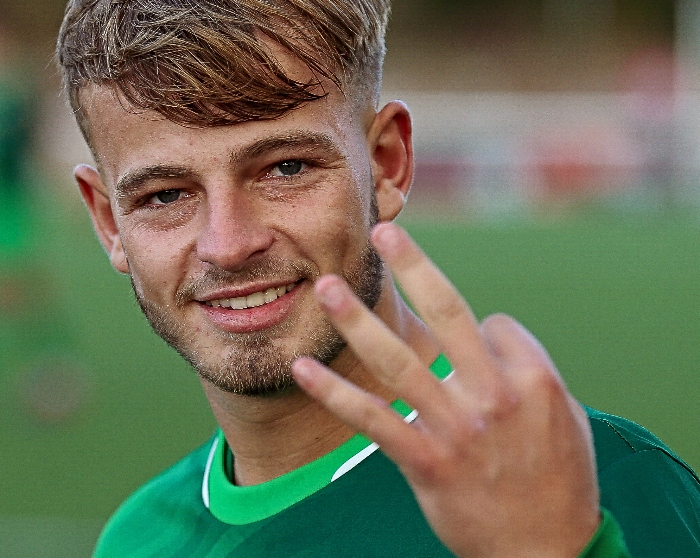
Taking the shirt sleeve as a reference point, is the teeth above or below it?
above

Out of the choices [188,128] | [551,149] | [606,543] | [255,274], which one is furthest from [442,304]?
[551,149]

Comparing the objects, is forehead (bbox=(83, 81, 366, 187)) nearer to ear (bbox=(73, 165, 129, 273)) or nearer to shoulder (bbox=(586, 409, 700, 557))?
ear (bbox=(73, 165, 129, 273))

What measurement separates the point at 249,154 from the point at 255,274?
0.19 metres

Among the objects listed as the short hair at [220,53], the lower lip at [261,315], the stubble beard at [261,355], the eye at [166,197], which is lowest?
the stubble beard at [261,355]

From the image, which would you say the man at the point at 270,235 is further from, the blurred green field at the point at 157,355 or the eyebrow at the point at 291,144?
the blurred green field at the point at 157,355

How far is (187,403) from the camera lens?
6.62 m

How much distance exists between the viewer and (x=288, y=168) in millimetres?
1843

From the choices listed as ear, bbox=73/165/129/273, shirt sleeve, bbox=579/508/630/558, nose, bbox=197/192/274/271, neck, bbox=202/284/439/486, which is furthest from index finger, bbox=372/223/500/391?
ear, bbox=73/165/129/273

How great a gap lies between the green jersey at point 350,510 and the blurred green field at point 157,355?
2540 millimetres

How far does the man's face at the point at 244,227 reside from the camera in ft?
5.83

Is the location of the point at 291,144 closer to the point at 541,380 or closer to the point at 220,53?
the point at 220,53

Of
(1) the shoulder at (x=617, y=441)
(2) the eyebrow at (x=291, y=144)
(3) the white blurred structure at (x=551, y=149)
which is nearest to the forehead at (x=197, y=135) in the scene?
(2) the eyebrow at (x=291, y=144)

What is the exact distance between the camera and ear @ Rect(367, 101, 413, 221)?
2.04 meters

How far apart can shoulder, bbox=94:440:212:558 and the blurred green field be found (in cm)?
241
